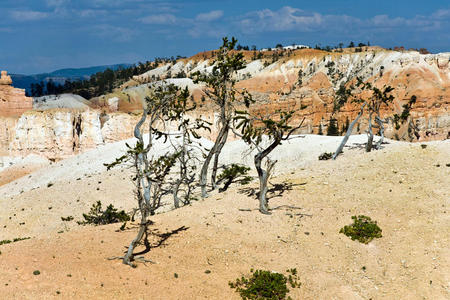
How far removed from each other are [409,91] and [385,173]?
329ft

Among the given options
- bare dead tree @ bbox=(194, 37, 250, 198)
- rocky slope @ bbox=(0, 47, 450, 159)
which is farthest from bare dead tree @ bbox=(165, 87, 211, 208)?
rocky slope @ bbox=(0, 47, 450, 159)

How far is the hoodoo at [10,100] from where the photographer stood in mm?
78812

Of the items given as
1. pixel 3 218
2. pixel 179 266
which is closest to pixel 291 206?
pixel 179 266

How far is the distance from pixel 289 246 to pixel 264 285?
3.70 m

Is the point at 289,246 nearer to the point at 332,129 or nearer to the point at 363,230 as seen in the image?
the point at 363,230

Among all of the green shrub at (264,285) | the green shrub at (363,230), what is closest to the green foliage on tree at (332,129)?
the green shrub at (363,230)

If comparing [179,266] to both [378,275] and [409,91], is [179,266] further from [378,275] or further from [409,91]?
[409,91]

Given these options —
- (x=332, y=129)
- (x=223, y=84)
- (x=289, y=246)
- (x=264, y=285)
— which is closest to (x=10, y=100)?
(x=223, y=84)

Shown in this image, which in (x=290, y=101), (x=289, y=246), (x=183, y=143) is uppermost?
(x=183, y=143)

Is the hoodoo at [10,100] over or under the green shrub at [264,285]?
over

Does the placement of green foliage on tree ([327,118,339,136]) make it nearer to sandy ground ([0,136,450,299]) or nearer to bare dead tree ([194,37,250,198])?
sandy ground ([0,136,450,299])

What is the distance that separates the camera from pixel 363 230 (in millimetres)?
18188

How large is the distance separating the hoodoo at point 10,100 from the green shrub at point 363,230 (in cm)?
7926

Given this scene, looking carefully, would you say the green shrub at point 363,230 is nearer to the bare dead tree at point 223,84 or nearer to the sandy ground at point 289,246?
the sandy ground at point 289,246
